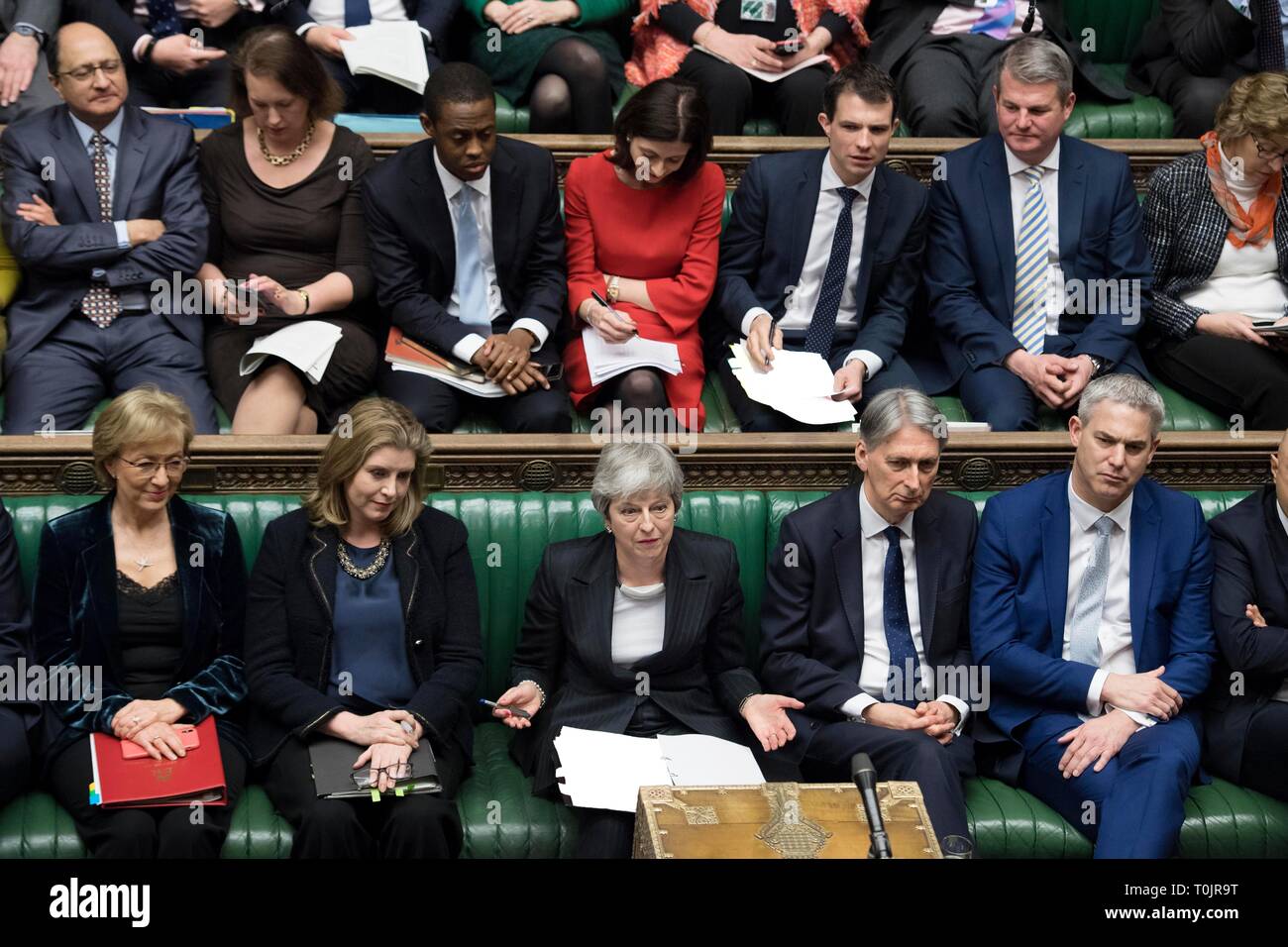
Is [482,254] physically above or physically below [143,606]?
above

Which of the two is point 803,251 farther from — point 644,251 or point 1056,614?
point 1056,614

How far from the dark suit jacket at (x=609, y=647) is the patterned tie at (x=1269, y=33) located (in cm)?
256

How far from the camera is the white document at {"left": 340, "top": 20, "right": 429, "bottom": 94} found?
16.0ft

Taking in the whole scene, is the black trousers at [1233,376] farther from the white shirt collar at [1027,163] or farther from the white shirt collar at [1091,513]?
the white shirt collar at [1091,513]

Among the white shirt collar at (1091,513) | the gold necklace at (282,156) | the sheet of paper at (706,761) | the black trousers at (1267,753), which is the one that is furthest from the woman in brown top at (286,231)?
the black trousers at (1267,753)

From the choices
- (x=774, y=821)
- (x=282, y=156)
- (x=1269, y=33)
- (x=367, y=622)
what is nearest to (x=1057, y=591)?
(x=774, y=821)

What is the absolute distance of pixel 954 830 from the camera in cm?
342

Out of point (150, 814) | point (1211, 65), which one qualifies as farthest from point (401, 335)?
point (1211, 65)

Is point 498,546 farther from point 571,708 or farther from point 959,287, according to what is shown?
point 959,287

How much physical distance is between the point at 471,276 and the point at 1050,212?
4.96ft

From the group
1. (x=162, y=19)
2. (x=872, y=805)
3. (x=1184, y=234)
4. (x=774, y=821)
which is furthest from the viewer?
(x=162, y=19)

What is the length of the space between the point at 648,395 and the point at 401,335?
628mm

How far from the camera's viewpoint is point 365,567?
3.61 m

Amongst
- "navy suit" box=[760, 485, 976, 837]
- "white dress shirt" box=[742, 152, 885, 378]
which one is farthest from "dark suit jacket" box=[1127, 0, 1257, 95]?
"navy suit" box=[760, 485, 976, 837]
